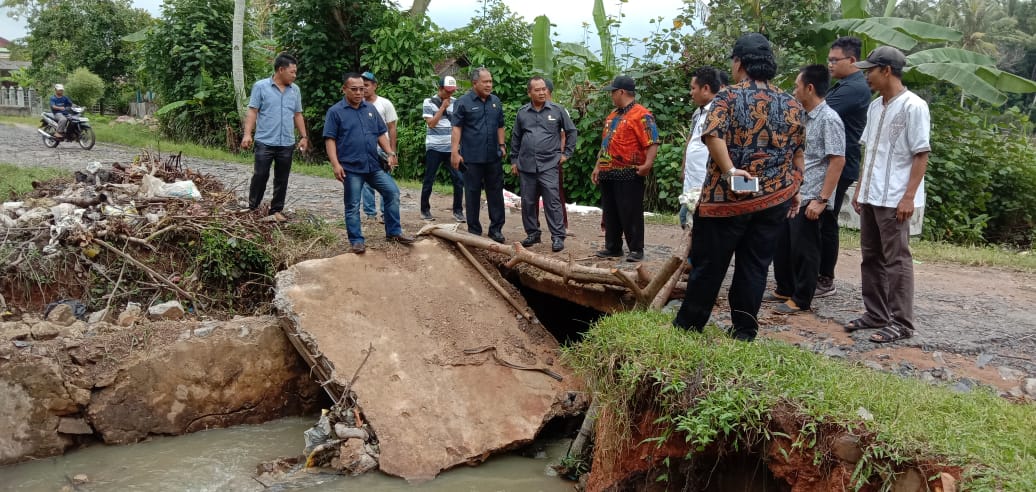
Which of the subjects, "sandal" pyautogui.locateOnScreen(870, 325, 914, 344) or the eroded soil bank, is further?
the eroded soil bank

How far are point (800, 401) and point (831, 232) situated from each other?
2.38 m

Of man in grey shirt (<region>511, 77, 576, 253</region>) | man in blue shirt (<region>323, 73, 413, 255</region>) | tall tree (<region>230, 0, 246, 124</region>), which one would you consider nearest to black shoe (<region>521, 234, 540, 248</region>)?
man in grey shirt (<region>511, 77, 576, 253</region>)

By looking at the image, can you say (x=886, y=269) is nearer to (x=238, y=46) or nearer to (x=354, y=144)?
(x=354, y=144)

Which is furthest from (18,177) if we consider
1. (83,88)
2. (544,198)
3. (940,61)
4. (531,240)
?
(83,88)

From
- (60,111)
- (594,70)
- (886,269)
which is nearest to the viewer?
(886,269)

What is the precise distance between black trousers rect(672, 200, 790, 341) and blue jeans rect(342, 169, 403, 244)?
3.14 metres

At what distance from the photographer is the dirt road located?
14.1 ft

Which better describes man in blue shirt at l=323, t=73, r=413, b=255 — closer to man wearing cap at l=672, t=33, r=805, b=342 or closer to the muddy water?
the muddy water

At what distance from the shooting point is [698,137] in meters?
6.00

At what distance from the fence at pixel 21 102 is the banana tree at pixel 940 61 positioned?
1166 inches

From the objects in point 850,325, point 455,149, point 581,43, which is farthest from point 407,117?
point 850,325

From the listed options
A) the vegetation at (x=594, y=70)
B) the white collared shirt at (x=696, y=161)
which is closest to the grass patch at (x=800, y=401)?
the white collared shirt at (x=696, y=161)

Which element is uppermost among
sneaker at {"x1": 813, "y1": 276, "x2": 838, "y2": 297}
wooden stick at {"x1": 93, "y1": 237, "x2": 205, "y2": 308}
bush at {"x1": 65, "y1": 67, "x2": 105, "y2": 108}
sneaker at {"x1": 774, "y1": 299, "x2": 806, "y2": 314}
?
bush at {"x1": 65, "y1": 67, "x2": 105, "y2": 108}

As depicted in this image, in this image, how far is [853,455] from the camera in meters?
3.27
